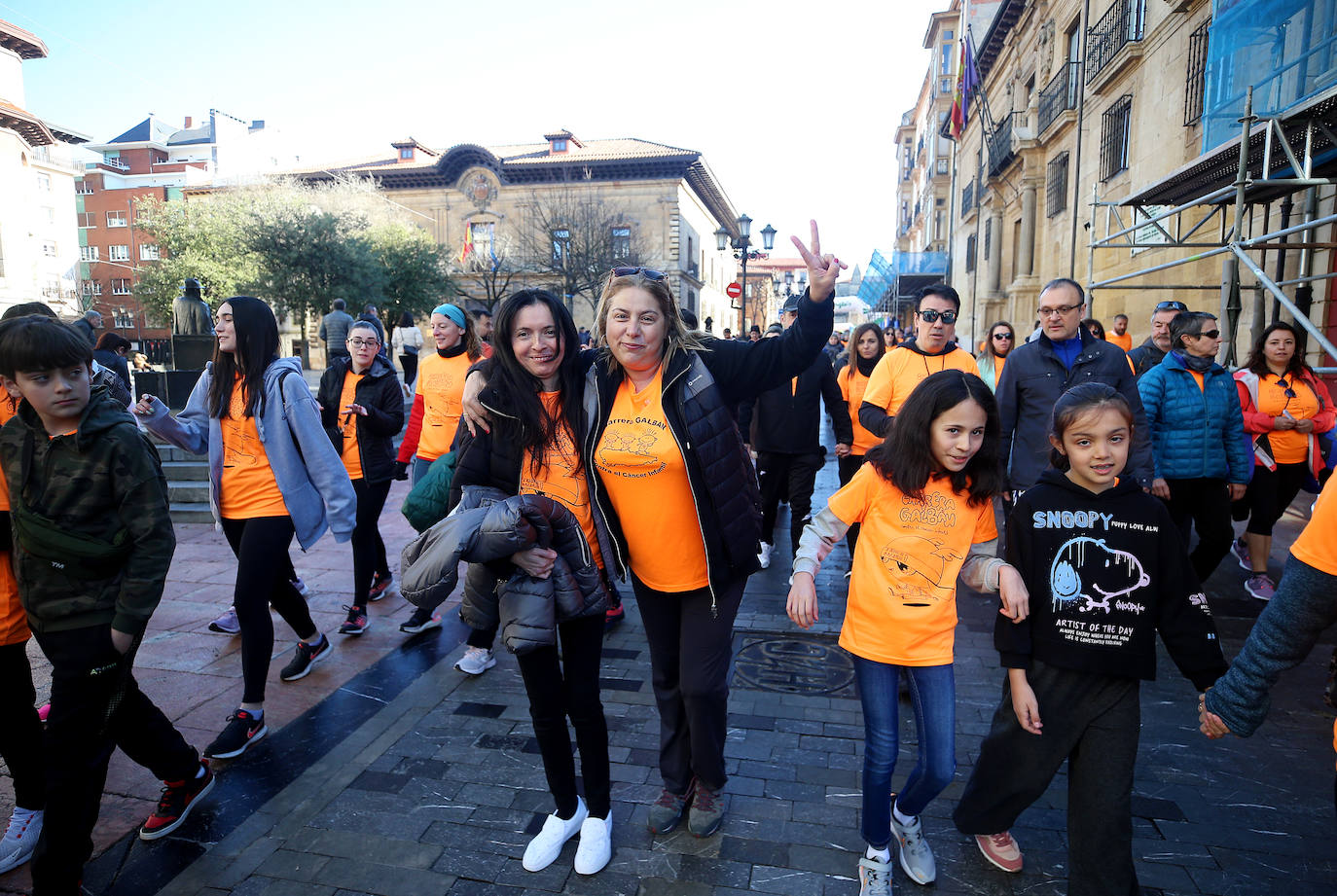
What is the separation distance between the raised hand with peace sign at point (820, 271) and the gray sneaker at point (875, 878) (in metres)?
1.80

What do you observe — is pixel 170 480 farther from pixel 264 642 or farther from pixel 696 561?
pixel 696 561

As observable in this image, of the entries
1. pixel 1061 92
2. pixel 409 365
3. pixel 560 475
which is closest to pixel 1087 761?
pixel 560 475

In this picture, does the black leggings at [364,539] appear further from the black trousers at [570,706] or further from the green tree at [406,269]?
the green tree at [406,269]

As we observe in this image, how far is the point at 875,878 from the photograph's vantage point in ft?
7.77

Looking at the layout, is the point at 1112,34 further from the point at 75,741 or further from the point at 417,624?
the point at 75,741

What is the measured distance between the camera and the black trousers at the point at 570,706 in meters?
2.50

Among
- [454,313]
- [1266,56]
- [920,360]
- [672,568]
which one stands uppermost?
[1266,56]

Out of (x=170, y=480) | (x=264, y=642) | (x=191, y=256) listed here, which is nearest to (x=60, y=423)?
(x=264, y=642)

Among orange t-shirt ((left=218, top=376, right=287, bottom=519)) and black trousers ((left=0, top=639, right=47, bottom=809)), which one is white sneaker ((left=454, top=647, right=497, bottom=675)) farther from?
black trousers ((left=0, top=639, right=47, bottom=809))

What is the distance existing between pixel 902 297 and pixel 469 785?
36.9 metres

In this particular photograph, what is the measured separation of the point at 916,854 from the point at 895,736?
431mm

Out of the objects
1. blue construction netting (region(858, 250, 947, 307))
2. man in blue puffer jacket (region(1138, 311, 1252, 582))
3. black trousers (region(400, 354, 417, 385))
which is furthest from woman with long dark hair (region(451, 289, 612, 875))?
Answer: blue construction netting (region(858, 250, 947, 307))

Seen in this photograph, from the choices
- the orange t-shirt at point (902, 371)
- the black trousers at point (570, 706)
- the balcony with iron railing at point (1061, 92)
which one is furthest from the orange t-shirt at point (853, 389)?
the balcony with iron railing at point (1061, 92)

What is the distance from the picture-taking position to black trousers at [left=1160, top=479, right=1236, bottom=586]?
4652 mm
